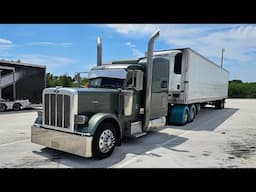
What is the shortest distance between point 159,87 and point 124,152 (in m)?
2.57

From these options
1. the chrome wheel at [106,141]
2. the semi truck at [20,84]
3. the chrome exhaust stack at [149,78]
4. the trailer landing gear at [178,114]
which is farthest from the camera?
the semi truck at [20,84]

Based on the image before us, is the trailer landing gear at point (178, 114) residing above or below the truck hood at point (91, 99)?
below

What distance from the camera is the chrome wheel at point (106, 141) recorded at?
15.0ft

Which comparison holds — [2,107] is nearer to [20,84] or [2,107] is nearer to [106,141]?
[20,84]

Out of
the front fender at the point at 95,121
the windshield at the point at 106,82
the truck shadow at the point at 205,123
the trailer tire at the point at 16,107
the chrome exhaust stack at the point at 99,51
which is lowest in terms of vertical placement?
the truck shadow at the point at 205,123

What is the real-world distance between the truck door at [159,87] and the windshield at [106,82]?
1.27m

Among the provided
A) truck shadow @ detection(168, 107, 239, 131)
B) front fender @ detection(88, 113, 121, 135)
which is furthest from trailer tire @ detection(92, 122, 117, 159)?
truck shadow @ detection(168, 107, 239, 131)

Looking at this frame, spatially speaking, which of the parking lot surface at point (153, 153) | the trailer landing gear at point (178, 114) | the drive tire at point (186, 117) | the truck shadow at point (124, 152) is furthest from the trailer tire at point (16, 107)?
the drive tire at point (186, 117)

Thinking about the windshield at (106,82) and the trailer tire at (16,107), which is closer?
the windshield at (106,82)

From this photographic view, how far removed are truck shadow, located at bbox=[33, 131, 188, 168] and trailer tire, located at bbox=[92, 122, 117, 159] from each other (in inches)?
5.8

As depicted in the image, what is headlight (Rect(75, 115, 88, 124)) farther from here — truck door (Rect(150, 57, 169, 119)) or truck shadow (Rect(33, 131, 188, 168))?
truck door (Rect(150, 57, 169, 119))

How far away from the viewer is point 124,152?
517 cm

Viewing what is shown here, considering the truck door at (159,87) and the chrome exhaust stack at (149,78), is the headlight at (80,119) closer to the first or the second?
the chrome exhaust stack at (149,78)

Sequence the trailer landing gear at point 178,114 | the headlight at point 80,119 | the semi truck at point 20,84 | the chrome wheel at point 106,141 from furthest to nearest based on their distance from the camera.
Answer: the semi truck at point 20,84 < the trailer landing gear at point 178,114 < the chrome wheel at point 106,141 < the headlight at point 80,119
